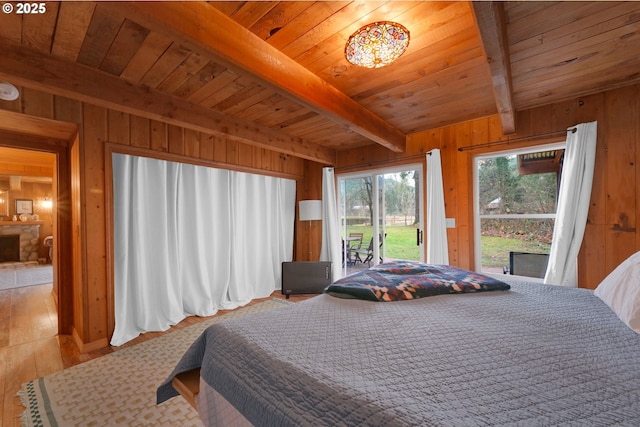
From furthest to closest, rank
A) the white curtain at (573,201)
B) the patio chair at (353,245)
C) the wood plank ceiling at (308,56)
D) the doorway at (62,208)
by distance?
the patio chair at (353,245) < the doorway at (62,208) < the white curtain at (573,201) < the wood plank ceiling at (308,56)

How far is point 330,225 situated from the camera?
4.14 meters

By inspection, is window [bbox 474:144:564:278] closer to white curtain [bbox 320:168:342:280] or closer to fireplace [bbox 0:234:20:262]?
white curtain [bbox 320:168:342:280]

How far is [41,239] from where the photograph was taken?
7051mm

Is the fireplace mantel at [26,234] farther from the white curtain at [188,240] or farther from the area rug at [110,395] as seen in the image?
the area rug at [110,395]

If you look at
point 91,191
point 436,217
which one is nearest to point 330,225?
point 436,217

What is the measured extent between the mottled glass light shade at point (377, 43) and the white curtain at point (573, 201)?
201 cm

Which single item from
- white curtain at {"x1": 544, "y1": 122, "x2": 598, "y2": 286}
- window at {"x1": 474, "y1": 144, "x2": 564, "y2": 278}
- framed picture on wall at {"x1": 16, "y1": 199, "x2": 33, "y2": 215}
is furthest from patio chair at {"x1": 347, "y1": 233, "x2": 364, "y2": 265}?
framed picture on wall at {"x1": 16, "y1": 199, "x2": 33, "y2": 215}

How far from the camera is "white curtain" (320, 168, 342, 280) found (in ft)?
13.5

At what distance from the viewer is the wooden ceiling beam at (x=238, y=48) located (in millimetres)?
1157

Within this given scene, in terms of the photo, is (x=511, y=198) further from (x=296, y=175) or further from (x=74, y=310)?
(x=74, y=310)

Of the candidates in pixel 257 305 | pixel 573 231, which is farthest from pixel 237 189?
pixel 573 231

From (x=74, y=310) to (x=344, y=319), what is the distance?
3.01m

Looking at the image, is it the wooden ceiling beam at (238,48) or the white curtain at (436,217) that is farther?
the white curtain at (436,217)

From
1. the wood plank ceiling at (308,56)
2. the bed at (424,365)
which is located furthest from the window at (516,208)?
the bed at (424,365)
